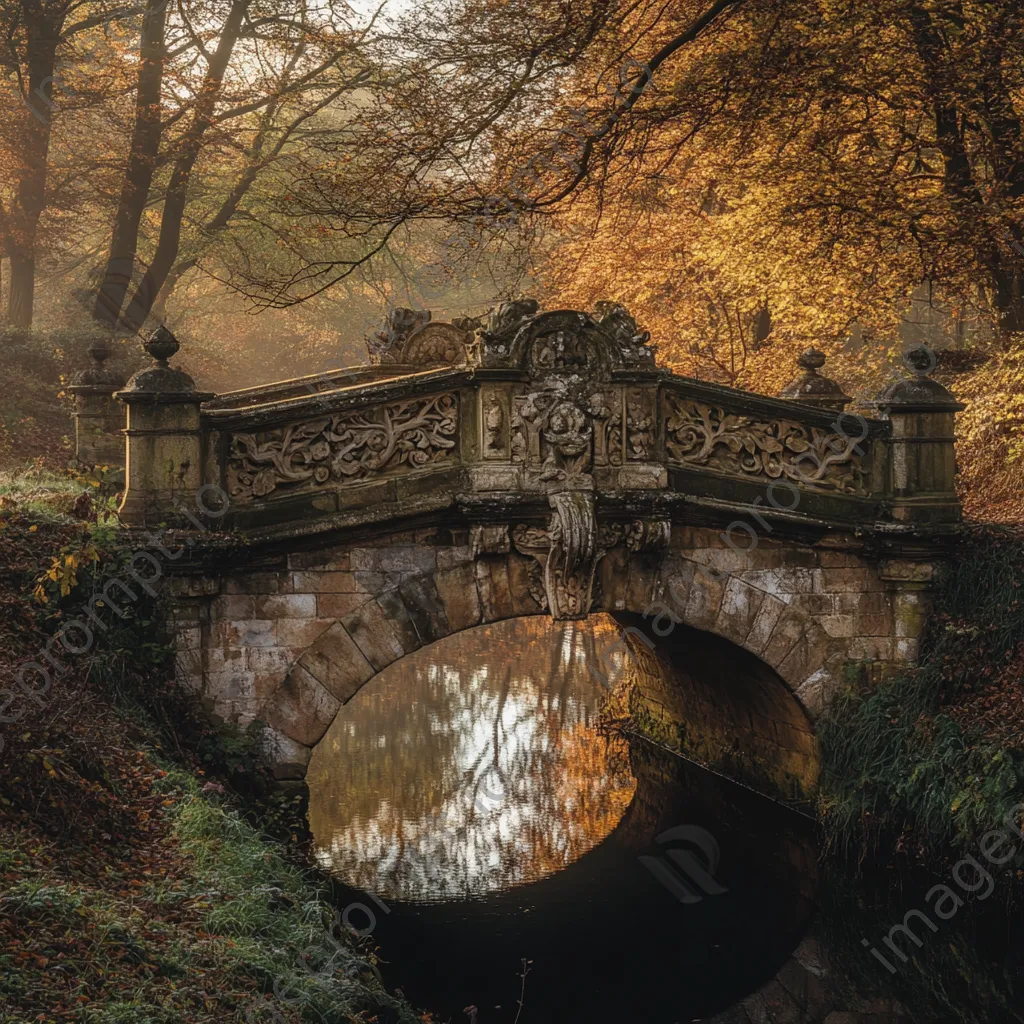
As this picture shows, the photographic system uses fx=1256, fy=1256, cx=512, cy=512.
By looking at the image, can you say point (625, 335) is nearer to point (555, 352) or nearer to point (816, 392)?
point (555, 352)

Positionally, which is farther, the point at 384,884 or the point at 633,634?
the point at 633,634

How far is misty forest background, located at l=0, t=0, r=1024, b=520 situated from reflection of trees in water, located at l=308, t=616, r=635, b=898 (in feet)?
14.7

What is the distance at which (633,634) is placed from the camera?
1266 cm

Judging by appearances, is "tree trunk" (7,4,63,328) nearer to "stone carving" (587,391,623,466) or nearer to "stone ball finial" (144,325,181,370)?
"stone ball finial" (144,325,181,370)

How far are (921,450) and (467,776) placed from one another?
541cm

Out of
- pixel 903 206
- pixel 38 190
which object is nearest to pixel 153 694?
pixel 903 206

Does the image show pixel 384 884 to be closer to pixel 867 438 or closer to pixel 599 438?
pixel 599 438

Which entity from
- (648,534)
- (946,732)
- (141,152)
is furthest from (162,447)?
(141,152)

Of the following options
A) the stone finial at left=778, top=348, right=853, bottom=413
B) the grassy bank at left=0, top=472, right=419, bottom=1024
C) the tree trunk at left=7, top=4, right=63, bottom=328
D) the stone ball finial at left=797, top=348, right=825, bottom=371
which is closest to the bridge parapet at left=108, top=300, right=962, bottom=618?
the grassy bank at left=0, top=472, right=419, bottom=1024

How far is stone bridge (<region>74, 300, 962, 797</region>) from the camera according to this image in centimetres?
816

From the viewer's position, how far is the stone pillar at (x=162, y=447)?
26.2ft

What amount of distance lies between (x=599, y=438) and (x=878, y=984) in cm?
392

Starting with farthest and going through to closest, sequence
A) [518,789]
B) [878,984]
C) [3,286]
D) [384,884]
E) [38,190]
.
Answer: [3,286]
[38,190]
[518,789]
[384,884]
[878,984]

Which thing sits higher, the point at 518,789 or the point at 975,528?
the point at 975,528
